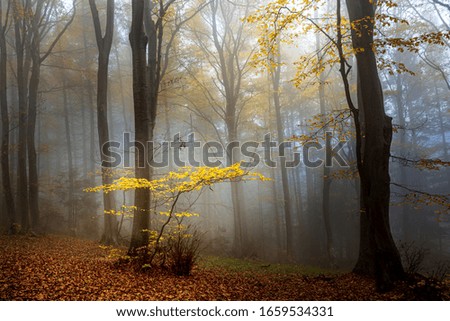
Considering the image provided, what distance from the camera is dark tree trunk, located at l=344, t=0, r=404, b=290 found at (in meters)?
5.30

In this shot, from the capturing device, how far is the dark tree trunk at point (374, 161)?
530 cm

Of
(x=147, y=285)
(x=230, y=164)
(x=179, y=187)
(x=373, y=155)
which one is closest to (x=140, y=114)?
(x=179, y=187)

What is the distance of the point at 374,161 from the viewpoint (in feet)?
18.8

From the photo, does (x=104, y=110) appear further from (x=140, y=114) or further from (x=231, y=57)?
(x=231, y=57)

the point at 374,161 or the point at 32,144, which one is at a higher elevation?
the point at 32,144

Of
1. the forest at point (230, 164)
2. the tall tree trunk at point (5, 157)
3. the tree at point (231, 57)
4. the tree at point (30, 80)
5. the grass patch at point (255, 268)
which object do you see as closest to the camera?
the forest at point (230, 164)

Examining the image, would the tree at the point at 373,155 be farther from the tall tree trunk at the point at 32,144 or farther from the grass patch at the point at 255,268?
the tall tree trunk at the point at 32,144

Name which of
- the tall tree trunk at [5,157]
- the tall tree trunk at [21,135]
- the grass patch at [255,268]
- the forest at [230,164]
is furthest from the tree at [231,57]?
the tall tree trunk at [5,157]

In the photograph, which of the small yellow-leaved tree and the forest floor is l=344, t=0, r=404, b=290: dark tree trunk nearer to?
the forest floor

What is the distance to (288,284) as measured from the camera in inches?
259

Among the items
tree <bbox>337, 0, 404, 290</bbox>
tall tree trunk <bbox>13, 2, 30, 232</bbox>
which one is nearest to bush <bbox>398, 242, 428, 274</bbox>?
tree <bbox>337, 0, 404, 290</bbox>

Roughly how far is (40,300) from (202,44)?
13282 mm

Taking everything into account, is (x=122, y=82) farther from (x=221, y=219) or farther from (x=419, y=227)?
(x=419, y=227)
